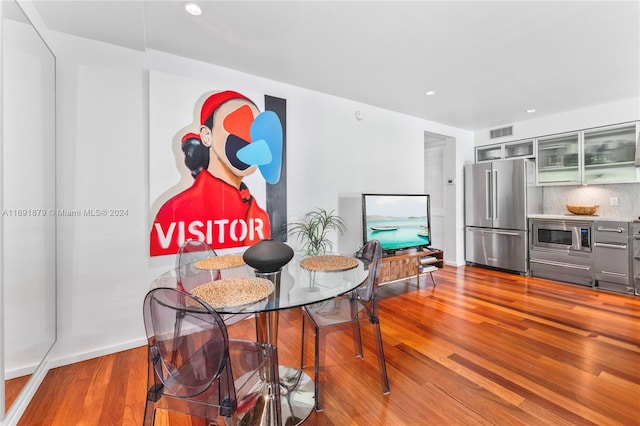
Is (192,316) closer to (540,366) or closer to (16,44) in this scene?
(16,44)

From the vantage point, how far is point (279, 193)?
3039 mm

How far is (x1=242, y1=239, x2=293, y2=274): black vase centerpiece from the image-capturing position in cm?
156

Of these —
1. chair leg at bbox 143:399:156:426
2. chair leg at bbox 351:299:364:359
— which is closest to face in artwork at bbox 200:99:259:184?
chair leg at bbox 351:299:364:359

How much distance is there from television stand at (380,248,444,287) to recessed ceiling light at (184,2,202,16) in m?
2.90

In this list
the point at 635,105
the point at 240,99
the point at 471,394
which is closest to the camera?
the point at 471,394

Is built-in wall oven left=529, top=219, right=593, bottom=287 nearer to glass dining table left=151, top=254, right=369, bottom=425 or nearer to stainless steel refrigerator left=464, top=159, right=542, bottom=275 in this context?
stainless steel refrigerator left=464, top=159, right=542, bottom=275

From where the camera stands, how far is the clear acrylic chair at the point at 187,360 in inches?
41.8

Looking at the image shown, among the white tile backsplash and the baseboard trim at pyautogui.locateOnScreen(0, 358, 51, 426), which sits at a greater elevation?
the white tile backsplash

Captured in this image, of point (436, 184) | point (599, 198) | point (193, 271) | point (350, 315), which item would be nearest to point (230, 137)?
point (193, 271)

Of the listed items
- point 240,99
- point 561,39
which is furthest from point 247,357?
point 561,39

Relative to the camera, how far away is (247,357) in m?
1.37

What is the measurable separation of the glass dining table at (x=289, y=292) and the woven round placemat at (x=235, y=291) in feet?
0.10

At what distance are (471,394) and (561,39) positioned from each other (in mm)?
2784

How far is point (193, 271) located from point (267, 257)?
0.59 meters
